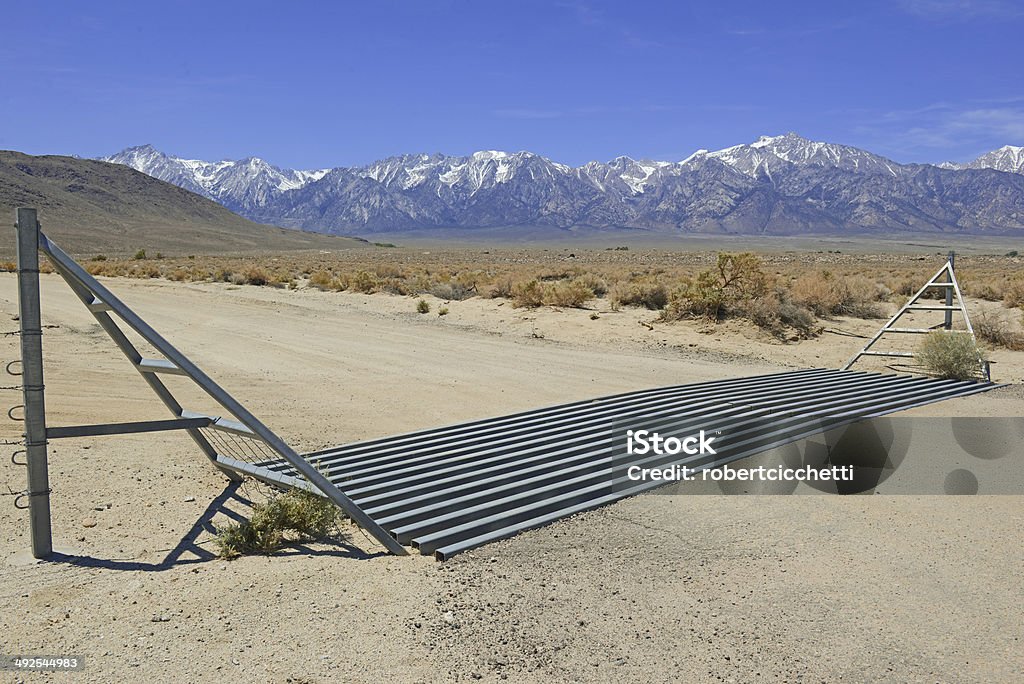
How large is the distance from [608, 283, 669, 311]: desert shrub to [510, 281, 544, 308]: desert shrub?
176 cm

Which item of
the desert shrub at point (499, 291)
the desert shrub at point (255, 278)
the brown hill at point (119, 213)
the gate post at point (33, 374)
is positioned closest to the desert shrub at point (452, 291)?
the desert shrub at point (499, 291)

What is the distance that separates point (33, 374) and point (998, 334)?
15537mm

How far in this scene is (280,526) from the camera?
5.16 meters

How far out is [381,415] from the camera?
907cm

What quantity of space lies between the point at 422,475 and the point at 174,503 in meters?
1.71

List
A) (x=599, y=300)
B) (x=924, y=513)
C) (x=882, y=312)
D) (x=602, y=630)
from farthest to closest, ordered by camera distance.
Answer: (x=599, y=300)
(x=882, y=312)
(x=924, y=513)
(x=602, y=630)

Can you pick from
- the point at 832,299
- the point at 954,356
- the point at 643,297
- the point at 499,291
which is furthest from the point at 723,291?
the point at 499,291

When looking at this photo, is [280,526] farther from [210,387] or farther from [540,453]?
[540,453]

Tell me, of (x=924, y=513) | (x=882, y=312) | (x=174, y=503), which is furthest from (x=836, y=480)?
(x=882, y=312)

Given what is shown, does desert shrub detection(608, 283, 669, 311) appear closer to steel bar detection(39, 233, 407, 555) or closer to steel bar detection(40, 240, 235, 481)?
steel bar detection(40, 240, 235, 481)

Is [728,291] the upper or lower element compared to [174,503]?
upper

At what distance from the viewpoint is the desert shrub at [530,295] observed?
20.4 metres

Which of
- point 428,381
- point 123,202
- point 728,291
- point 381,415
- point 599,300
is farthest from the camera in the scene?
point 123,202

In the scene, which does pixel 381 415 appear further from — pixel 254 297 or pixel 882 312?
pixel 254 297
